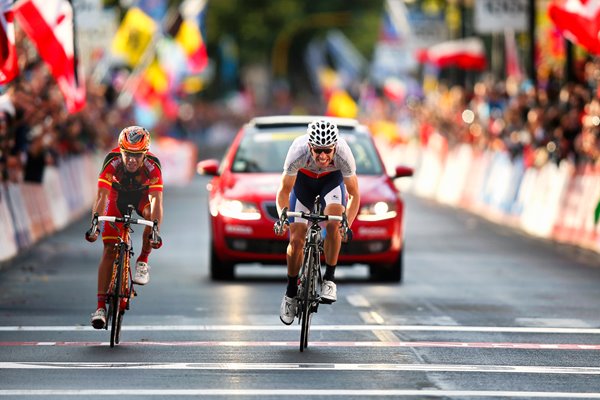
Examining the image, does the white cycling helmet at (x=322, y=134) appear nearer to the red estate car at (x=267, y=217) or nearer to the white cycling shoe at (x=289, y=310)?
the white cycling shoe at (x=289, y=310)

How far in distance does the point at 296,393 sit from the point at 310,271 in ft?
8.62

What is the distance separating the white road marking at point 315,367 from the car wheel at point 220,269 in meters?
7.09

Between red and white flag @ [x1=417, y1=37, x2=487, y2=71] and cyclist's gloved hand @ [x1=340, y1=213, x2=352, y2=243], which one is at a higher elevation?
cyclist's gloved hand @ [x1=340, y1=213, x2=352, y2=243]

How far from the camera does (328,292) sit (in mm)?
13688

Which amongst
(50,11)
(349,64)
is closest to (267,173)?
(50,11)

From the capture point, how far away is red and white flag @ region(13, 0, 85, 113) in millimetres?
24688

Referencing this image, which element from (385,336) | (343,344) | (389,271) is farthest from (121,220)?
(389,271)

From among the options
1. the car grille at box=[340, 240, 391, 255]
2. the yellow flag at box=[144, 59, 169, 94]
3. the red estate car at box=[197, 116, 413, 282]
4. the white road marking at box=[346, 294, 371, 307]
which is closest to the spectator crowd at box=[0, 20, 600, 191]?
the red estate car at box=[197, 116, 413, 282]

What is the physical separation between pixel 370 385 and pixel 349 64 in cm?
7322

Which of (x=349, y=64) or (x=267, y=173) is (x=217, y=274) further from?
(x=349, y=64)

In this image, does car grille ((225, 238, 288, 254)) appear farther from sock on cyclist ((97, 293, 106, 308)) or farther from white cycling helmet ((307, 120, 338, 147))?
white cycling helmet ((307, 120, 338, 147))

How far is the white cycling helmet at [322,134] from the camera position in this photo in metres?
13.4

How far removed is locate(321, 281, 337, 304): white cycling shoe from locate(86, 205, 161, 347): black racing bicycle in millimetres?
1211

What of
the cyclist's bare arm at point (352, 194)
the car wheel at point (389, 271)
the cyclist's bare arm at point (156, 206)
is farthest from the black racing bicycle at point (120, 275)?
the car wheel at point (389, 271)
